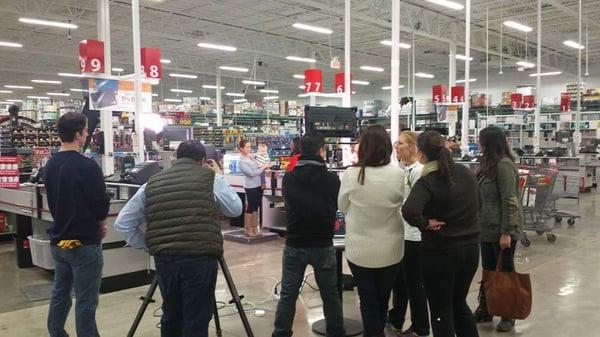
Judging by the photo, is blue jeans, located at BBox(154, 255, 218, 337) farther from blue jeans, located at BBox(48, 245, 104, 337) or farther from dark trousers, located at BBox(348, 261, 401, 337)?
dark trousers, located at BBox(348, 261, 401, 337)

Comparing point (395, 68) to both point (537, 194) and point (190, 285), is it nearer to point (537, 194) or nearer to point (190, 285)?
point (537, 194)

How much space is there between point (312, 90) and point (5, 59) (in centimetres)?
1826

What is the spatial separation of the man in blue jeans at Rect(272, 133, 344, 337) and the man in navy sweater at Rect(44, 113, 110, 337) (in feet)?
4.01

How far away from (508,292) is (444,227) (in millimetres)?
1269

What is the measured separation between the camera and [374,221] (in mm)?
3072

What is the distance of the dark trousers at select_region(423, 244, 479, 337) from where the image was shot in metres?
2.92

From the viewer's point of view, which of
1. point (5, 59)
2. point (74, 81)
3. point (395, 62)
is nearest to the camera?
point (395, 62)

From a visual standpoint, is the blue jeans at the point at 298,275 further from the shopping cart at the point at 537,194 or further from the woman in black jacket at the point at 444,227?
the shopping cart at the point at 537,194

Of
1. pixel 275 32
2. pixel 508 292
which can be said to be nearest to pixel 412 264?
pixel 508 292

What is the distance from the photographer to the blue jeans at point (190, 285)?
2.77 metres

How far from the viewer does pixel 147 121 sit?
6.74 m

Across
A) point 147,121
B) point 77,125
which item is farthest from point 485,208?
point 147,121

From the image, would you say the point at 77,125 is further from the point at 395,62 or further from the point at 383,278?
the point at 395,62

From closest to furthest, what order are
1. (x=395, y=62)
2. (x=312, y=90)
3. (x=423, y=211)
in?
(x=423, y=211) < (x=395, y=62) < (x=312, y=90)
